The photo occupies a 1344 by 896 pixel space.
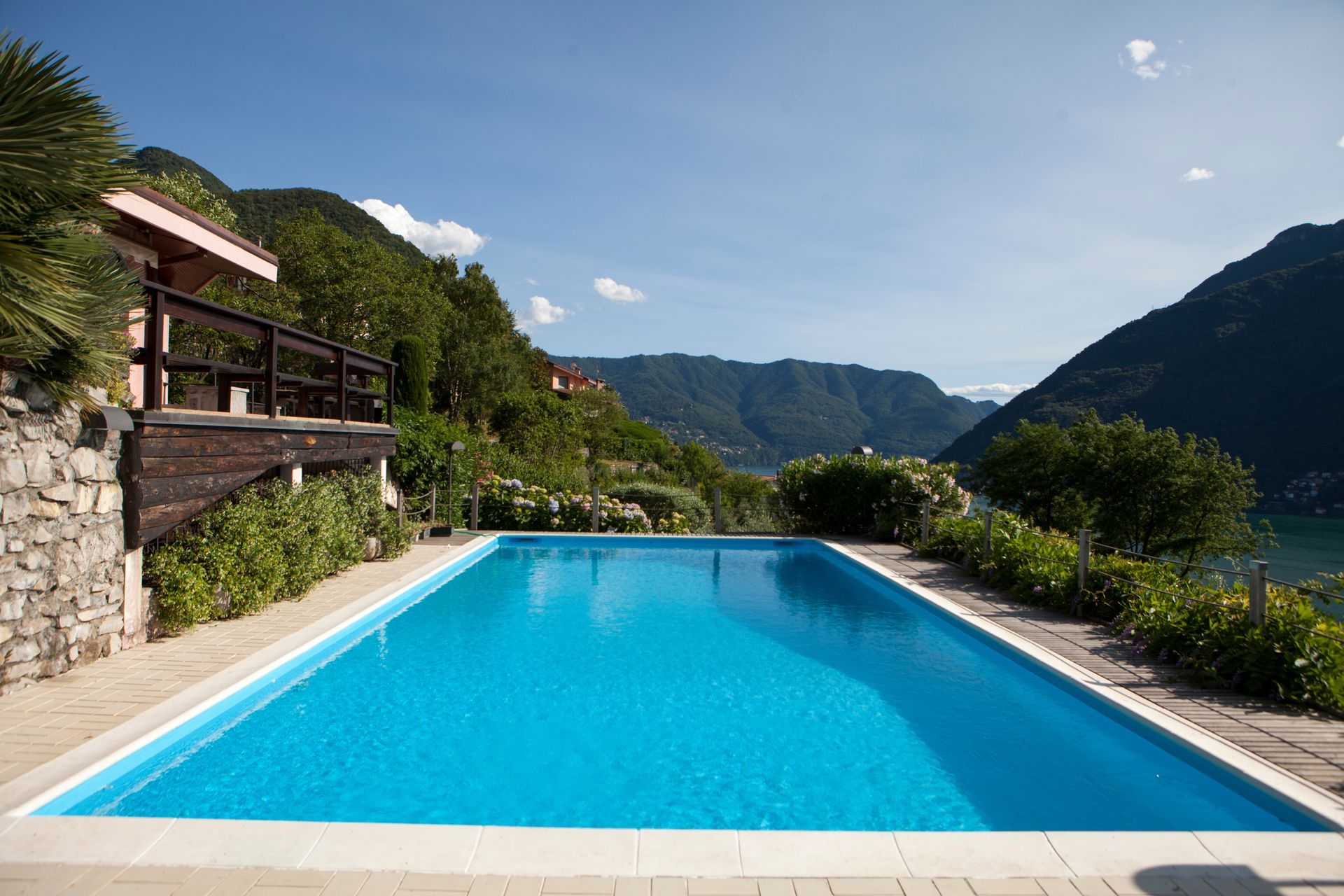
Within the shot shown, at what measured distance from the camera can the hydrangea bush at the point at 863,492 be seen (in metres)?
13.8

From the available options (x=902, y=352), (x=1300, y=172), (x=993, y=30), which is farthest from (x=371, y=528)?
(x=902, y=352)

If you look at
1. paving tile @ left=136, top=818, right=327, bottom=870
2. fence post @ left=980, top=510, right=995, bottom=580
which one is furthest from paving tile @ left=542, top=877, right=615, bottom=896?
fence post @ left=980, top=510, right=995, bottom=580

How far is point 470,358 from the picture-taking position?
110 ft

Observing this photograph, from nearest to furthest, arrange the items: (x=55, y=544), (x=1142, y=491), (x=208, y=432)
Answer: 1. (x=55, y=544)
2. (x=208, y=432)
3. (x=1142, y=491)

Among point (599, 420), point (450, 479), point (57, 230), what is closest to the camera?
point (57, 230)

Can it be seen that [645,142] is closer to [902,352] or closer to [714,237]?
[714,237]

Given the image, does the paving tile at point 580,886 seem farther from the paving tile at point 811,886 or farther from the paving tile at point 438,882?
the paving tile at point 811,886

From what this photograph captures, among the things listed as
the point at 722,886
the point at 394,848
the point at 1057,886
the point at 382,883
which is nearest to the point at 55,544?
the point at 394,848

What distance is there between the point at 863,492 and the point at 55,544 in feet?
41.8

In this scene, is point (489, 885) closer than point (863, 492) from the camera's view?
Yes

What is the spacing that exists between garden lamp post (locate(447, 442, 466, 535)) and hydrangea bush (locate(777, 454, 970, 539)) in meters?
6.85

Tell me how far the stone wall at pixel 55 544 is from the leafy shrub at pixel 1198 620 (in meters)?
8.04

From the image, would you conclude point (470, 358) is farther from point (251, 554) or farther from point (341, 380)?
point (251, 554)

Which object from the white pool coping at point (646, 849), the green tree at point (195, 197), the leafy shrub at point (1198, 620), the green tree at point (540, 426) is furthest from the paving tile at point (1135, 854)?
the green tree at point (195, 197)
